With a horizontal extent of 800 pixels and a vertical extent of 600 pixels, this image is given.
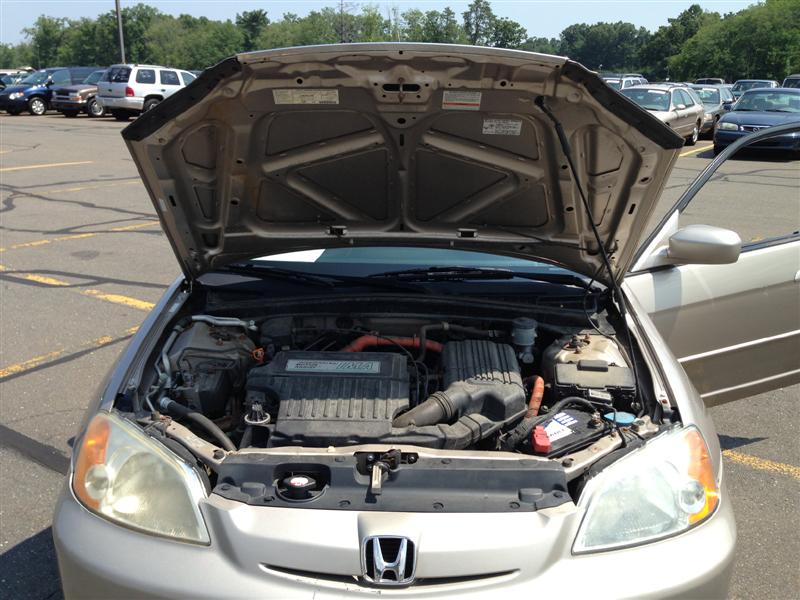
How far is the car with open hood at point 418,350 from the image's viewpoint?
1747 millimetres

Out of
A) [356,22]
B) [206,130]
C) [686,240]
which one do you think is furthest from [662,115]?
[356,22]

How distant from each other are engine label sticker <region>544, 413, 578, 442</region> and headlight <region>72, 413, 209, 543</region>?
1.09 meters

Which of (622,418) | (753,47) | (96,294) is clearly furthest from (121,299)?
(753,47)

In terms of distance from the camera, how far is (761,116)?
15.9 m

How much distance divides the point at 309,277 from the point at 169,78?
24417 mm

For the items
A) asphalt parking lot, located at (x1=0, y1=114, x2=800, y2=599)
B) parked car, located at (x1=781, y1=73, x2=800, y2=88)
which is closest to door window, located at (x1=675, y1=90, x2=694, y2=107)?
asphalt parking lot, located at (x1=0, y1=114, x2=800, y2=599)

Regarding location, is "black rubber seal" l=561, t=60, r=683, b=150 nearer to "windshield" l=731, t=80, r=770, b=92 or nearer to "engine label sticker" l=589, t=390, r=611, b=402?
"engine label sticker" l=589, t=390, r=611, b=402

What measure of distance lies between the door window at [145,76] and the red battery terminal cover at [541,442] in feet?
82.6

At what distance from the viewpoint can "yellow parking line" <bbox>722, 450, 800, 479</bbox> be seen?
133 inches

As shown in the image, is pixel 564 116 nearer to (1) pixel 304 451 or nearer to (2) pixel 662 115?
(1) pixel 304 451

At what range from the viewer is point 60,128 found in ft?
74.1

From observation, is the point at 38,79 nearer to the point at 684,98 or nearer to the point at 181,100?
the point at 684,98

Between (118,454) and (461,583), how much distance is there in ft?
3.55

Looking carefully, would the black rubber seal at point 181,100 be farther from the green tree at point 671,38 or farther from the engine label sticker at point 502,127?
the green tree at point 671,38
